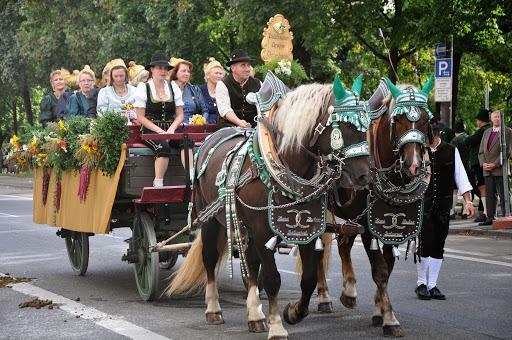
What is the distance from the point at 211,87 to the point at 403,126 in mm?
3862

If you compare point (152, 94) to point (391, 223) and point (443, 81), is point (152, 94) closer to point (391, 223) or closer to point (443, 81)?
point (391, 223)

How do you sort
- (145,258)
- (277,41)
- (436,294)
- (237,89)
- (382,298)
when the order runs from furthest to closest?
(277,41) → (145,258) → (237,89) → (436,294) → (382,298)

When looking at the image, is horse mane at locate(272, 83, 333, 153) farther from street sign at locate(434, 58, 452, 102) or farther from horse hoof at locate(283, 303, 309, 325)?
street sign at locate(434, 58, 452, 102)

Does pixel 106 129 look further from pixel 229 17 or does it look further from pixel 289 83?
pixel 229 17

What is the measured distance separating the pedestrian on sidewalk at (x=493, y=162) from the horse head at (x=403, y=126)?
29.3 ft

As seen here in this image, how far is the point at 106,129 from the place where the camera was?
9977mm

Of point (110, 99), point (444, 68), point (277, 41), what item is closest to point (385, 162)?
point (110, 99)

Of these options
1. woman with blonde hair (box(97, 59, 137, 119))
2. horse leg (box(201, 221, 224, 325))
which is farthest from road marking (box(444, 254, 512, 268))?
woman with blonde hair (box(97, 59, 137, 119))

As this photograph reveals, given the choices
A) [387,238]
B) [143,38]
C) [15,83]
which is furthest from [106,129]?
[15,83]

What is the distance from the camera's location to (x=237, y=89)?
32.0ft

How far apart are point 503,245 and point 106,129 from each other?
7.13 meters

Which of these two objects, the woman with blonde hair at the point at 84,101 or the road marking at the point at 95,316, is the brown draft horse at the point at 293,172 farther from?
the woman with blonde hair at the point at 84,101

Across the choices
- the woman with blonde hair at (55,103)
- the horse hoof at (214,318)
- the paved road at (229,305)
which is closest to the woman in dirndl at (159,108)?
the paved road at (229,305)

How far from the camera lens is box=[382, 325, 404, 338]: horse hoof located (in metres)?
7.71
